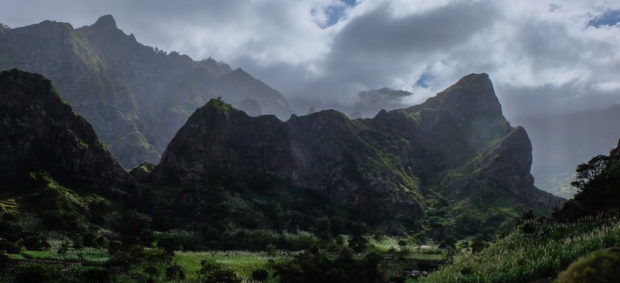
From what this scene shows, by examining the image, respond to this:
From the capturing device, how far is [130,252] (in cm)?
8312

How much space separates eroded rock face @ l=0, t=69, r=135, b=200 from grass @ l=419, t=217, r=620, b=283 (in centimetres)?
15149

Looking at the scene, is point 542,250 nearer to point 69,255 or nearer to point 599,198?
point 599,198

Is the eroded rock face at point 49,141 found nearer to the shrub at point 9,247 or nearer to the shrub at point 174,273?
the shrub at point 9,247

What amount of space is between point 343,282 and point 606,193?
52.9 m

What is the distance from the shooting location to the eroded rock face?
490 ft

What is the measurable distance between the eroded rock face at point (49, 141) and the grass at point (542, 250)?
151 m

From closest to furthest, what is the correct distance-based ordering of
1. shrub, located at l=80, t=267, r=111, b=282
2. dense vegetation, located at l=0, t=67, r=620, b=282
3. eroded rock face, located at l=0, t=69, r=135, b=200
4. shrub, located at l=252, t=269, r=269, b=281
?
dense vegetation, located at l=0, t=67, r=620, b=282, shrub, located at l=80, t=267, r=111, b=282, shrub, located at l=252, t=269, r=269, b=281, eroded rock face, located at l=0, t=69, r=135, b=200

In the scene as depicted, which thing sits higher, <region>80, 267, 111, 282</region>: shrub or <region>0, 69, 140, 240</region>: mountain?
<region>0, 69, 140, 240</region>: mountain

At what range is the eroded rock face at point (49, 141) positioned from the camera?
5881 inches

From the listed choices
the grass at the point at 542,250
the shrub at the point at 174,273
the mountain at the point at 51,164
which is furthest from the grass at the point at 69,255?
the grass at the point at 542,250

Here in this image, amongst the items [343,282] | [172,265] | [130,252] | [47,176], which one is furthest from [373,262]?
[47,176]

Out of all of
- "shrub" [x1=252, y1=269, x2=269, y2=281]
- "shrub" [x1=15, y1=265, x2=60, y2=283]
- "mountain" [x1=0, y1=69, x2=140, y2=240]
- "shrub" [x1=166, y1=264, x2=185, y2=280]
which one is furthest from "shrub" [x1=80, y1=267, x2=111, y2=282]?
"mountain" [x1=0, y1=69, x2=140, y2=240]

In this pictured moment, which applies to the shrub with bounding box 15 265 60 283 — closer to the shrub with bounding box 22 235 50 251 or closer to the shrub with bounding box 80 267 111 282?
the shrub with bounding box 80 267 111 282

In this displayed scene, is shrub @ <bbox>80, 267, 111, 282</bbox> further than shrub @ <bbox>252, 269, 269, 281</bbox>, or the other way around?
shrub @ <bbox>252, 269, 269, 281</bbox>
